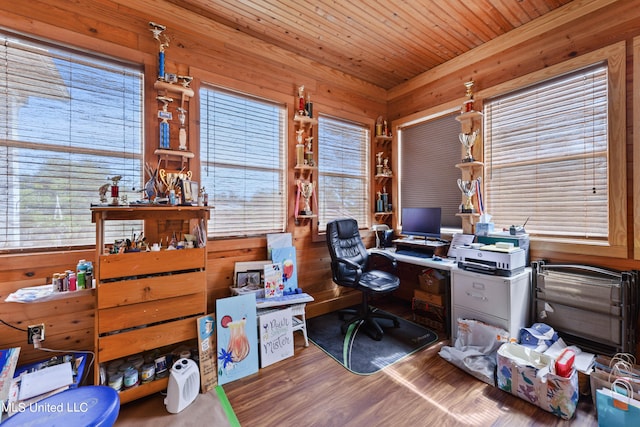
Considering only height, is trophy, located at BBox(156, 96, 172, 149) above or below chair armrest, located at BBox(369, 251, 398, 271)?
above

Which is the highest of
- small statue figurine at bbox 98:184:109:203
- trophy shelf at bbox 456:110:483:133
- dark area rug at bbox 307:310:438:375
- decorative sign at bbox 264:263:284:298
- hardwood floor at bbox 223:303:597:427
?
trophy shelf at bbox 456:110:483:133

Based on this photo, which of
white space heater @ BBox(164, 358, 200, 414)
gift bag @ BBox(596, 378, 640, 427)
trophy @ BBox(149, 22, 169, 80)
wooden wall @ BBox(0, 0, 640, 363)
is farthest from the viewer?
trophy @ BBox(149, 22, 169, 80)

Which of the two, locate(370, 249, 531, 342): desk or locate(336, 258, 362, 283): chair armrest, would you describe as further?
locate(336, 258, 362, 283): chair armrest

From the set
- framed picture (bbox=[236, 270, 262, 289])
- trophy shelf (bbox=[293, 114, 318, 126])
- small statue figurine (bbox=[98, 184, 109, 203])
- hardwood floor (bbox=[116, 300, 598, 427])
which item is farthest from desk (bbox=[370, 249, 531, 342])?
small statue figurine (bbox=[98, 184, 109, 203])

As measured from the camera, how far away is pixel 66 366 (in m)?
1.61

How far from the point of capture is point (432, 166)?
11.0 feet

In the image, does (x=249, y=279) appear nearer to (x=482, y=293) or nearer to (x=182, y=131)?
(x=182, y=131)

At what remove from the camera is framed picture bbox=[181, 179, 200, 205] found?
2.03 meters

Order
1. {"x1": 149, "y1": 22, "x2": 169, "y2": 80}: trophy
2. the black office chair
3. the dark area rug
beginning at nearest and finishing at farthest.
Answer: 1. {"x1": 149, "y1": 22, "x2": 169, "y2": 80}: trophy
2. the dark area rug
3. the black office chair

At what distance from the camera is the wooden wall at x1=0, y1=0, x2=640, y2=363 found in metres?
1.78

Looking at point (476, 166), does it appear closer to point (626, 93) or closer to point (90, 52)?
point (626, 93)

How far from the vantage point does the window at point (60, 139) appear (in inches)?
68.6

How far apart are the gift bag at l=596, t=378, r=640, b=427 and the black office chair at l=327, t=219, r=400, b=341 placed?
1404 mm

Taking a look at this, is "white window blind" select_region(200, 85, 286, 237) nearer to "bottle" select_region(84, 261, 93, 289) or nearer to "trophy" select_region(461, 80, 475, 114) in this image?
"bottle" select_region(84, 261, 93, 289)
